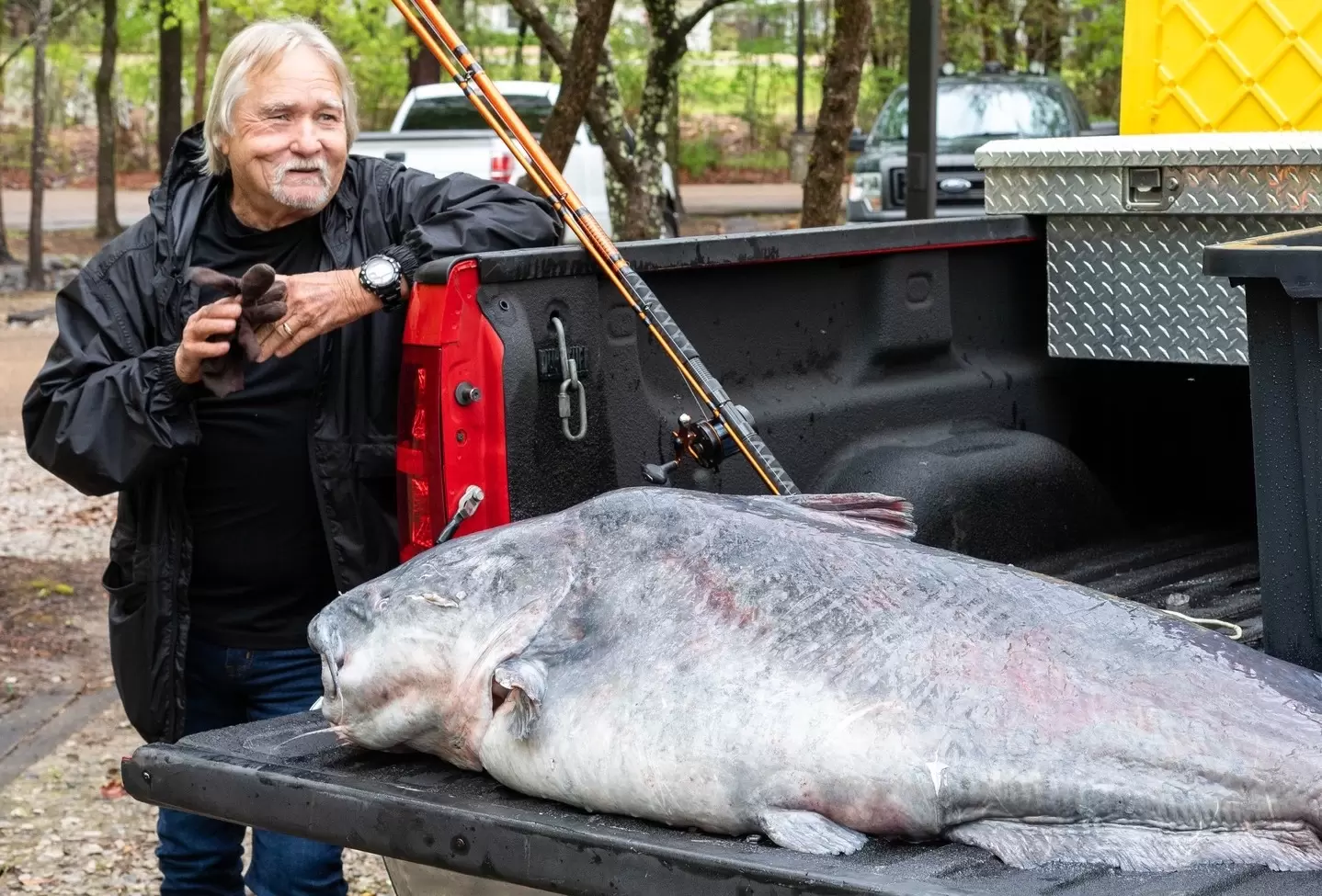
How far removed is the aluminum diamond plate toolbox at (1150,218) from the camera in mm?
3549

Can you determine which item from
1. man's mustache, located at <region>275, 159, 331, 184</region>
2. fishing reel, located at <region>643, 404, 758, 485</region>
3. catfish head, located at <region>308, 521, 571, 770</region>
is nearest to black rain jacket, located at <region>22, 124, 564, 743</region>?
man's mustache, located at <region>275, 159, 331, 184</region>

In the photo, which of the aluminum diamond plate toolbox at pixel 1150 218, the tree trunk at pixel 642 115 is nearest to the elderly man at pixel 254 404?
the aluminum diamond plate toolbox at pixel 1150 218

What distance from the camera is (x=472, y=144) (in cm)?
1451

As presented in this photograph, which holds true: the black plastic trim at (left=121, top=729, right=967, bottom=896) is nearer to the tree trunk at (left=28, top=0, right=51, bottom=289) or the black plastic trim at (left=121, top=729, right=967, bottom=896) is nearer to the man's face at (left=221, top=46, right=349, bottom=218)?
the man's face at (left=221, top=46, right=349, bottom=218)

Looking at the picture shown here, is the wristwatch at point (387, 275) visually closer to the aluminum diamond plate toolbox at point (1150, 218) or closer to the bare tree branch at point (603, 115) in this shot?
the aluminum diamond plate toolbox at point (1150, 218)

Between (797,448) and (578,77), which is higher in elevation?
(578,77)

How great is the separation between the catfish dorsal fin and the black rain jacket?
1070 millimetres

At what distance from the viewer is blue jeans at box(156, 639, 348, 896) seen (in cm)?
346

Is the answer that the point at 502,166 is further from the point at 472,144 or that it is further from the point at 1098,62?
the point at 1098,62

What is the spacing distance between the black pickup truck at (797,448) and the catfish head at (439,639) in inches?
3.2

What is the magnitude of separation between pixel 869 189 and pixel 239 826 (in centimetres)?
1361

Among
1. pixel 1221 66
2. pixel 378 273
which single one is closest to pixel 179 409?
pixel 378 273

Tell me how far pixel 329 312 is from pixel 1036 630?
1495 millimetres

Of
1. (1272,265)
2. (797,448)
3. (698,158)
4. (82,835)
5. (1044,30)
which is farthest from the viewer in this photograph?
(698,158)
